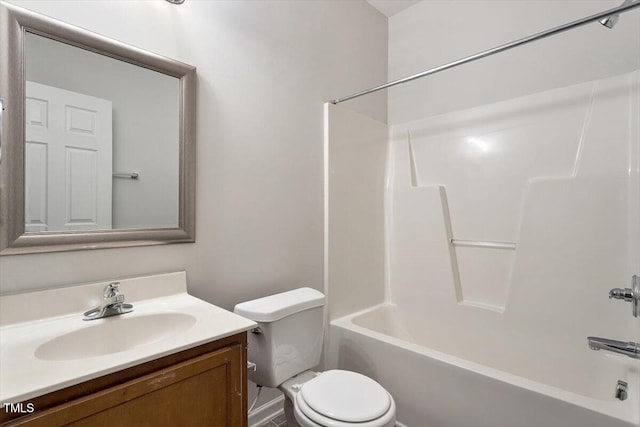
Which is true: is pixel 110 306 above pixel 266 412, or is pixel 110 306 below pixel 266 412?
above

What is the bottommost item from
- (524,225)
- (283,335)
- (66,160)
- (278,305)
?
(283,335)

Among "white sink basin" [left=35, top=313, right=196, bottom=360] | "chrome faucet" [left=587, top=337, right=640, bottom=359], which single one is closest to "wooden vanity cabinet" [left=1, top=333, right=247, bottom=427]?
"white sink basin" [left=35, top=313, right=196, bottom=360]

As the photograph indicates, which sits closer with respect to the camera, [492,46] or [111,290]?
[111,290]

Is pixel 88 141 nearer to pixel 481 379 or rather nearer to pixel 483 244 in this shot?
pixel 481 379

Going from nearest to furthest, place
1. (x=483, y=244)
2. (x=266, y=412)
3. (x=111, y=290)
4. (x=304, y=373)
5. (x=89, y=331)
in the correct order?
(x=89, y=331) → (x=111, y=290) → (x=304, y=373) → (x=266, y=412) → (x=483, y=244)

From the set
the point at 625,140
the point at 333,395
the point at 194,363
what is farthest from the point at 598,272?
the point at 194,363

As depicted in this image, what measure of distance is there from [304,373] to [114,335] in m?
0.89

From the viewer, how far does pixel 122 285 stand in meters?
1.17

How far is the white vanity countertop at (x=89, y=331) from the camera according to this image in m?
0.69

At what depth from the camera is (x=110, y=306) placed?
108 centimetres

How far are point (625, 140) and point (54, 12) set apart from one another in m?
2.54

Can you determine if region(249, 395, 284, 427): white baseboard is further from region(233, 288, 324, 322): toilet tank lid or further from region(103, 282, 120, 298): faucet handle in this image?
region(103, 282, 120, 298): faucet handle

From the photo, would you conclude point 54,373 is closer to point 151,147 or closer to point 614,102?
point 151,147

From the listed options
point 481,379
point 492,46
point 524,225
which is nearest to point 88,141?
point 481,379
